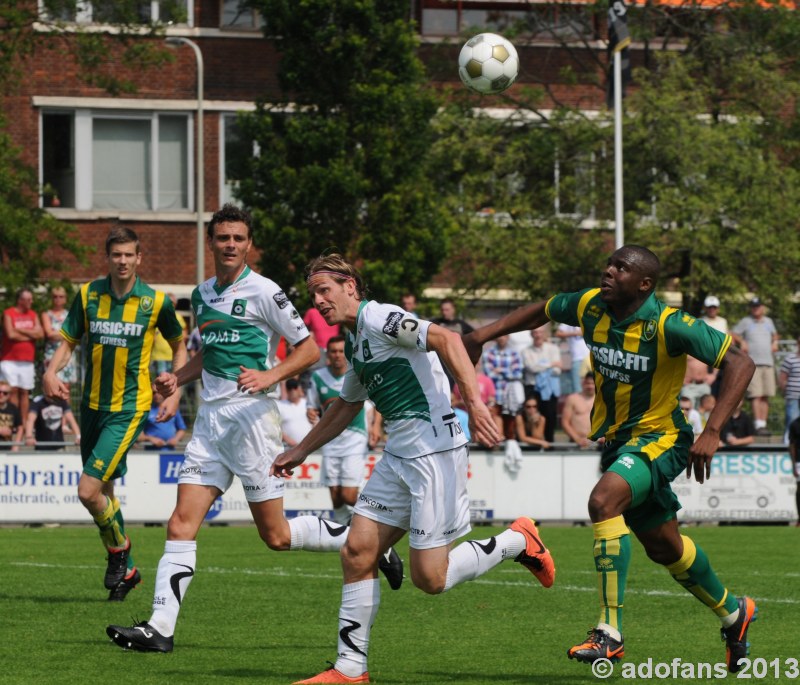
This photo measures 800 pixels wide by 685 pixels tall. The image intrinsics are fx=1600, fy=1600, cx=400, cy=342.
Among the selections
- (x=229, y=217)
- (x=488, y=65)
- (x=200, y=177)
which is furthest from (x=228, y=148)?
(x=229, y=217)

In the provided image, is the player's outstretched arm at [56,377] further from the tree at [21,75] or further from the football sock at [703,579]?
the tree at [21,75]

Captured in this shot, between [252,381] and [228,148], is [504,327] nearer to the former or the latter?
[252,381]

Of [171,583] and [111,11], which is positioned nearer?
[171,583]

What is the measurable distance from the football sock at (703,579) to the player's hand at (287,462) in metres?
1.97

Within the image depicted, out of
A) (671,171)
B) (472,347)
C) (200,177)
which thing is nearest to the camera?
(472,347)

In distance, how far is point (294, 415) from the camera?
63.7 ft

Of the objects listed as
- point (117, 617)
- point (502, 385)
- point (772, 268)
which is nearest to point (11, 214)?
point (502, 385)

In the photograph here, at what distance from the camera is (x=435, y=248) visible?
1104 inches

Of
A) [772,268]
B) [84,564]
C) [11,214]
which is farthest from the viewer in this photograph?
[772,268]

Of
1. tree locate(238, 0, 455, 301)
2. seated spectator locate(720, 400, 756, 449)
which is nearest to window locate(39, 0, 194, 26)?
tree locate(238, 0, 455, 301)

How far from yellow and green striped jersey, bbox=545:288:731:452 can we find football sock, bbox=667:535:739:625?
1.94ft

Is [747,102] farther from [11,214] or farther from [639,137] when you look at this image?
[11,214]

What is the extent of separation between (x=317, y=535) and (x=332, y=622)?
2.66 feet

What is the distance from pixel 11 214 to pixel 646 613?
61.4ft
